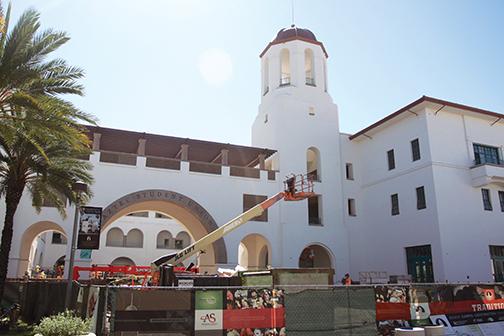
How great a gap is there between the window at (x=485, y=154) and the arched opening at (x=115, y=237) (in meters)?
34.9

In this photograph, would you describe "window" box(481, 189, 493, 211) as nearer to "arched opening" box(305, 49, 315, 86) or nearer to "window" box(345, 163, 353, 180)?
"window" box(345, 163, 353, 180)

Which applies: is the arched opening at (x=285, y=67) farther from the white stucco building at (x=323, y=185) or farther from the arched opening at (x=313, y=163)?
the arched opening at (x=313, y=163)

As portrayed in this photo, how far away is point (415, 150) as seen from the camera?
28312 mm

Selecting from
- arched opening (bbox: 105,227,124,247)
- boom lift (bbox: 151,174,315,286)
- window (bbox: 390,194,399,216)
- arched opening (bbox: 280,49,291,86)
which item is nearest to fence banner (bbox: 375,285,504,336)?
boom lift (bbox: 151,174,315,286)

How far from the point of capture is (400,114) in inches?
1138

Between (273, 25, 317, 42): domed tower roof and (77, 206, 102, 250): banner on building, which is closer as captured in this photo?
(77, 206, 102, 250): banner on building

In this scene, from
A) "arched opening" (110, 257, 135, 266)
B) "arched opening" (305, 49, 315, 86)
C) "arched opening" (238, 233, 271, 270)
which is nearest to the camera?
"arched opening" (238, 233, 271, 270)

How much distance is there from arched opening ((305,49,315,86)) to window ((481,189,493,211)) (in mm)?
14051

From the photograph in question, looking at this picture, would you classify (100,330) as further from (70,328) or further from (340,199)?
(340,199)

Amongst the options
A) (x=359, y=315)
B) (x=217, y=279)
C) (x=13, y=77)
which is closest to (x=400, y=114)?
(x=217, y=279)

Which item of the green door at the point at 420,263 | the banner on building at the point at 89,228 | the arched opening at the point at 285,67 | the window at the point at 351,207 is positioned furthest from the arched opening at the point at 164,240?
the banner on building at the point at 89,228

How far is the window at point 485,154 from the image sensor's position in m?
28.6

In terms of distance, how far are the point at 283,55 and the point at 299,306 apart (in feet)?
91.3

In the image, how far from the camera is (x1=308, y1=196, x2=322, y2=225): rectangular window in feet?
103
